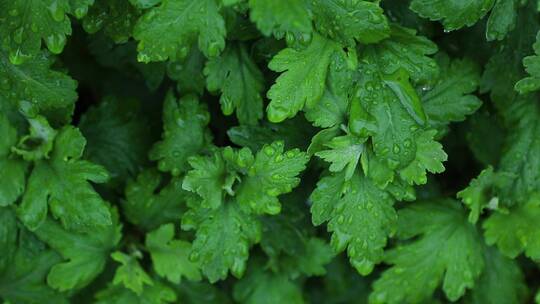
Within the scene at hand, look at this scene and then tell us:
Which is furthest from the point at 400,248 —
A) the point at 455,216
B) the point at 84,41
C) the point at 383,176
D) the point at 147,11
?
the point at 84,41

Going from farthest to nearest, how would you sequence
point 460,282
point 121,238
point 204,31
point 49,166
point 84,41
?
point 84,41
point 121,238
point 460,282
point 49,166
point 204,31

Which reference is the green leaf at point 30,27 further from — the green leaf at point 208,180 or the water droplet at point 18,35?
the green leaf at point 208,180

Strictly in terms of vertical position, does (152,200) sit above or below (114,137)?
below

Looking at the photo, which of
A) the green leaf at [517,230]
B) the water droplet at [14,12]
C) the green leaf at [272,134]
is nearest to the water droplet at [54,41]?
the water droplet at [14,12]

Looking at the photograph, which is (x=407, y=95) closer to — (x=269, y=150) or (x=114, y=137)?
(x=269, y=150)

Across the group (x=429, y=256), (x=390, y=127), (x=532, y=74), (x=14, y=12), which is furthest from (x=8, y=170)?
(x=532, y=74)

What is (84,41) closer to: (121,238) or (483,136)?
(121,238)
